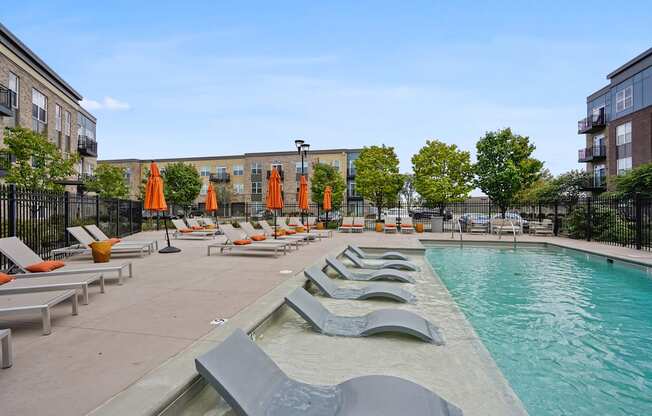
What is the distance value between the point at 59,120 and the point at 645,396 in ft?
106

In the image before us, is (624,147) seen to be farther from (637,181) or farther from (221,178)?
(221,178)

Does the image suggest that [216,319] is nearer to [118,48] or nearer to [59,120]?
[118,48]

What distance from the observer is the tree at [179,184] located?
38.5 m

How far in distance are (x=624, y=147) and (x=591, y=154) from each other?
4.46 metres

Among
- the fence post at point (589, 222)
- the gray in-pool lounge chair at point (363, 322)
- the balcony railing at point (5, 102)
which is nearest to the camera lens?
the gray in-pool lounge chair at point (363, 322)

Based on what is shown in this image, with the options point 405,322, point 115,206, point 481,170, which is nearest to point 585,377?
point 405,322

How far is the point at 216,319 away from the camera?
4.20m

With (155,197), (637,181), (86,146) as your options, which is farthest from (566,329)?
(86,146)

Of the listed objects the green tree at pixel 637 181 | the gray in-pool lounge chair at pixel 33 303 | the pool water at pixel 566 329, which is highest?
the green tree at pixel 637 181

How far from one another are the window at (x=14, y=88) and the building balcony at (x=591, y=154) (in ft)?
146

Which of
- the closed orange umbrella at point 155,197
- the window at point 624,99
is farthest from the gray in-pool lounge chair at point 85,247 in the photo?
the window at point 624,99

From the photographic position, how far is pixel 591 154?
110 ft

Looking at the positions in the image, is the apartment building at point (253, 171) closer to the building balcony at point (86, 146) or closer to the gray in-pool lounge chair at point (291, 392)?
the building balcony at point (86, 146)

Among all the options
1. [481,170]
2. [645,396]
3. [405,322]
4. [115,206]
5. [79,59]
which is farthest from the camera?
[481,170]
